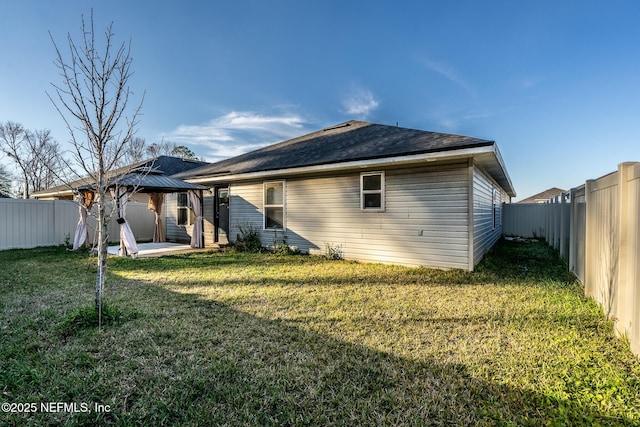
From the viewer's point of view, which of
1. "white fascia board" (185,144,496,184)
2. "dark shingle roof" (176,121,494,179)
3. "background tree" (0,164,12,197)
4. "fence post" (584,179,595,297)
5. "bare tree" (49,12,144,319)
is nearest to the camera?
"bare tree" (49,12,144,319)

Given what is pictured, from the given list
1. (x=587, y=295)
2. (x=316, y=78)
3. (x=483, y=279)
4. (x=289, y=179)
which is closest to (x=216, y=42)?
(x=316, y=78)

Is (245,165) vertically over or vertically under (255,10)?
under

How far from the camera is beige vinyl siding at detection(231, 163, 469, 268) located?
Answer: 257 inches

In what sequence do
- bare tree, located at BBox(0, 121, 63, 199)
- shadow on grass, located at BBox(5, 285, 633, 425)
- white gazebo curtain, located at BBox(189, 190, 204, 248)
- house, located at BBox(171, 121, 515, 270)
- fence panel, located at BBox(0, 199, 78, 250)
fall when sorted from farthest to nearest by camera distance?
1. bare tree, located at BBox(0, 121, 63, 199)
2. white gazebo curtain, located at BBox(189, 190, 204, 248)
3. fence panel, located at BBox(0, 199, 78, 250)
4. house, located at BBox(171, 121, 515, 270)
5. shadow on grass, located at BBox(5, 285, 633, 425)

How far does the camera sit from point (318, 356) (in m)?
2.67

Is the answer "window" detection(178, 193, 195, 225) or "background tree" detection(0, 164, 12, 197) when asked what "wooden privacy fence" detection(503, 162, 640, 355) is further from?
"background tree" detection(0, 164, 12, 197)

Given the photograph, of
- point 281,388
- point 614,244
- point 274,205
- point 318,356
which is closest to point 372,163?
point 274,205

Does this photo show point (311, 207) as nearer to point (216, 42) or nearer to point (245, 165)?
point (245, 165)

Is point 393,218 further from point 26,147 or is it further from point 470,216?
point 26,147

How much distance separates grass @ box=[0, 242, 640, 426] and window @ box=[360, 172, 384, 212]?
2.77 meters

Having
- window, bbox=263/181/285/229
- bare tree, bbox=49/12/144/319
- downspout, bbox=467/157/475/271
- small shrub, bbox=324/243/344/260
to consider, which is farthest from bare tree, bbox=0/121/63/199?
downspout, bbox=467/157/475/271

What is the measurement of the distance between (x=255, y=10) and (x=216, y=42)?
1823 mm

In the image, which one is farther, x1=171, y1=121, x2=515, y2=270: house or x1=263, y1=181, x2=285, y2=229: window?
x1=263, y1=181, x2=285, y2=229: window

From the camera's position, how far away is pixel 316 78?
12.1 meters
